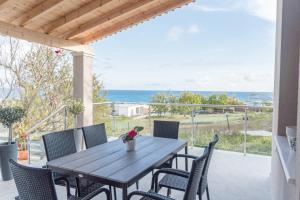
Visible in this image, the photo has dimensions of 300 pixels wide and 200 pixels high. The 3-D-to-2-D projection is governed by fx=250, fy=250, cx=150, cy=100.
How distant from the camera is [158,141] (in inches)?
118

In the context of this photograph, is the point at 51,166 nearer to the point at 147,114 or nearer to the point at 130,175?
the point at 130,175

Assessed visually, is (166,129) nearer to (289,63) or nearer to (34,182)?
(289,63)

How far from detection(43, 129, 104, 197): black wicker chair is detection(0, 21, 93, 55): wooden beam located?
212 centimetres

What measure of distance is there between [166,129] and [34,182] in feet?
7.21

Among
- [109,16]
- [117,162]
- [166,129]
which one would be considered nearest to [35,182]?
[117,162]

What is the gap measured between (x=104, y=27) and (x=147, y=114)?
2.16m

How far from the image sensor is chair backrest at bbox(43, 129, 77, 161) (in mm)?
2512

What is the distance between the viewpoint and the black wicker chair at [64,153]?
2339 mm

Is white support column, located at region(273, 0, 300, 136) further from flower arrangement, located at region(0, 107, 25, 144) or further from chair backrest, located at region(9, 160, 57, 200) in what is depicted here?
flower arrangement, located at region(0, 107, 25, 144)

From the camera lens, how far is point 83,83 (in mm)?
5254

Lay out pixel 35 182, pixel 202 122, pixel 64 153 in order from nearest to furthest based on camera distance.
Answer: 1. pixel 35 182
2. pixel 64 153
3. pixel 202 122

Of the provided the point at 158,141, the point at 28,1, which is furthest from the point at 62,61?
the point at 158,141

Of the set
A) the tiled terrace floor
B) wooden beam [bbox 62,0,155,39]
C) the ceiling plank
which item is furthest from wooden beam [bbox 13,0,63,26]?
the tiled terrace floor

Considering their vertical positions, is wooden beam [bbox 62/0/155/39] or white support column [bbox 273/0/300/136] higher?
wooden beam [bbox 62/0/155/39]
